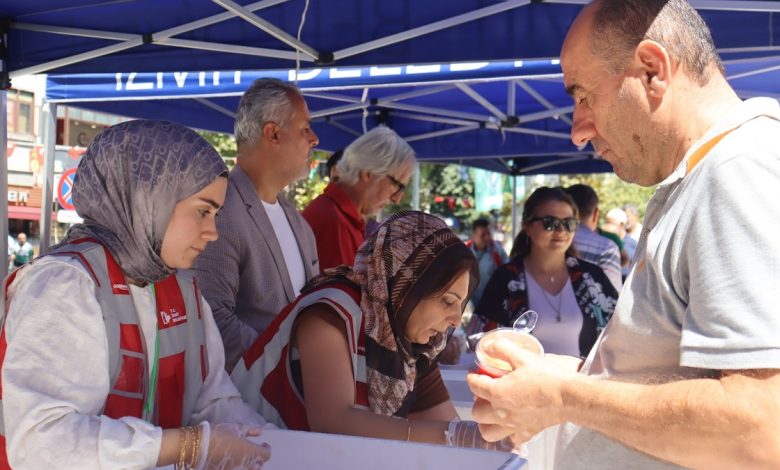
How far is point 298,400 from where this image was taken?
1997mm

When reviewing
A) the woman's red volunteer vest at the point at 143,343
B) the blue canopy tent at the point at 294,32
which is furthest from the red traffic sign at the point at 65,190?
the woman's red volunteer vest at the point at 143,343

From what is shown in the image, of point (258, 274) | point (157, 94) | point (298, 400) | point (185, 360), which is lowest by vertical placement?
point (298, 400)

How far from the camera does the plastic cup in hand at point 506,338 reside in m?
1.23

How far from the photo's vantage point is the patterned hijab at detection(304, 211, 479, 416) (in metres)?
2.05

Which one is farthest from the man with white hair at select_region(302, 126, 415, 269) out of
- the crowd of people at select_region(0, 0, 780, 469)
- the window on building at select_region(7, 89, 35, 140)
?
the window on building at select_region(7, 89, 35, 140)

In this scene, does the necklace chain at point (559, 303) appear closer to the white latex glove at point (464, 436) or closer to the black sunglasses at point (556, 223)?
the black sunglasses at point (556, 223)

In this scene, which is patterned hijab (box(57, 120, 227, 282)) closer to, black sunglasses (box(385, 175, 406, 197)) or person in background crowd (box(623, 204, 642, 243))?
black sunglasses (box(385, 175, 406, 197))

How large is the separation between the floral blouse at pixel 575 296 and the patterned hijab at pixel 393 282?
1.74m

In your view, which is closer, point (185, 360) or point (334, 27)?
point (185, 360)

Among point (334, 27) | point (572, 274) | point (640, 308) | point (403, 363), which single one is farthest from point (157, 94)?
point (640, 308)

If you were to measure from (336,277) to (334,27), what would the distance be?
165 cm

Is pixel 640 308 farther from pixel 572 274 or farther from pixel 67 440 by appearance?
pixel 572 274

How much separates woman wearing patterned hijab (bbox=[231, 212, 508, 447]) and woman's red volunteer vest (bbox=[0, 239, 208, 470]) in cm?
25

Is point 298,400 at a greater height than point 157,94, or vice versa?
point 157,94
